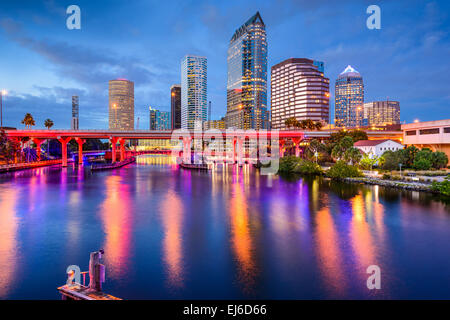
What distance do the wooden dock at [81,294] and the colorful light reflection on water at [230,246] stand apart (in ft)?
6.13

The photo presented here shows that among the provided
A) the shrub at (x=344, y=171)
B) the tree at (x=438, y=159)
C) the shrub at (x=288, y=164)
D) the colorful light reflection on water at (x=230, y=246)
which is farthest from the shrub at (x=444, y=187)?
the shrub at (x=288, y=164)

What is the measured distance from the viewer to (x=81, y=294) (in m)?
9.68

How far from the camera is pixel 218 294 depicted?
11.8m

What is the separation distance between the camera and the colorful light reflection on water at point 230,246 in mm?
12430

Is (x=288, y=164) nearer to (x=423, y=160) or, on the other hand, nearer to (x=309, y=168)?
(x=309, y=168)

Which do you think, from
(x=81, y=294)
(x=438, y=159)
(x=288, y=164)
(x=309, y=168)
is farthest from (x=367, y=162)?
(x=81, y=294)

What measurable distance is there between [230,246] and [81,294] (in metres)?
9.58

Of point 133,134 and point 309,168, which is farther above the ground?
point 133,134

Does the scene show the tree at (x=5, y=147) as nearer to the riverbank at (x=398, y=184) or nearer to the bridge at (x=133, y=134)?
the bridge at (x=133, y=134)
